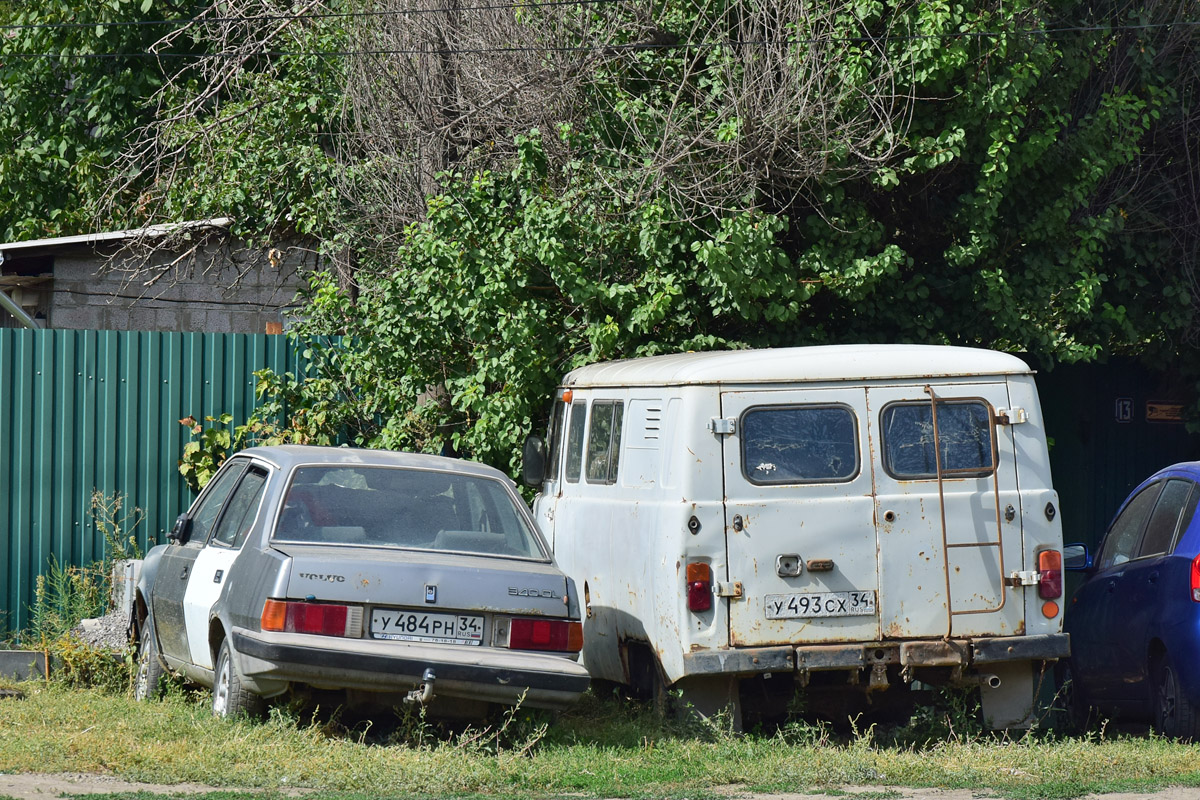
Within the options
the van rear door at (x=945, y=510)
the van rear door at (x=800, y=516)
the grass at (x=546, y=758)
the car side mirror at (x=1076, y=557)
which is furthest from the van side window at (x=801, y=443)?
the car side mirror at (x=1076, y=557)

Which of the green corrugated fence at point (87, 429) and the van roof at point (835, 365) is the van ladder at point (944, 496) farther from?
the green corrugated fence at point (87, 429)

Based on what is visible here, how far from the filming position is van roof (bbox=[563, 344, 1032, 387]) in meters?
6.92

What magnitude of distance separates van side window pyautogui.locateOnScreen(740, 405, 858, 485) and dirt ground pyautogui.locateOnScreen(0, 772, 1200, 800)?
5.37 feet

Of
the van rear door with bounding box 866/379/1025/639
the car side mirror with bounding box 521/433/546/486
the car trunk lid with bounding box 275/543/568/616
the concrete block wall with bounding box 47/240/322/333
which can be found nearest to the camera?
the car trunk lid with bounding box 275/543/568/616

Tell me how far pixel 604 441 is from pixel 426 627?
2.09 m

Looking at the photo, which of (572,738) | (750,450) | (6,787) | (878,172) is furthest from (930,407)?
(6,787)

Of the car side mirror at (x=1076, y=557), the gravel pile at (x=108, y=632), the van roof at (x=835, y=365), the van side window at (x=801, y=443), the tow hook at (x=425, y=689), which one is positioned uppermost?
the van roof at (x=835, y=365)

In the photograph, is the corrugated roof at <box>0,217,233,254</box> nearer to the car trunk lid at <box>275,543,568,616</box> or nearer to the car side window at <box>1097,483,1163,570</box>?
the car trunk lid at <box>275,543,568,616</box>

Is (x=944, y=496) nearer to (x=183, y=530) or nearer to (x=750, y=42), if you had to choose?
(x=183, y=530)

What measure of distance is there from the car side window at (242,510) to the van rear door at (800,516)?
2430 millimetres

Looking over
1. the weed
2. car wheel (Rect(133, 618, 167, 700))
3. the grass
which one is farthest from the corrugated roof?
the weed

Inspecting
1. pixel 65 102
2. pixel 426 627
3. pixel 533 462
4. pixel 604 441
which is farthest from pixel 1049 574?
pixel 65 102

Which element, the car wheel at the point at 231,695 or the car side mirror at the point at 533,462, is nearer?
the car wheel at the point at 231,695

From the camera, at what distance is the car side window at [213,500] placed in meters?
7.52
